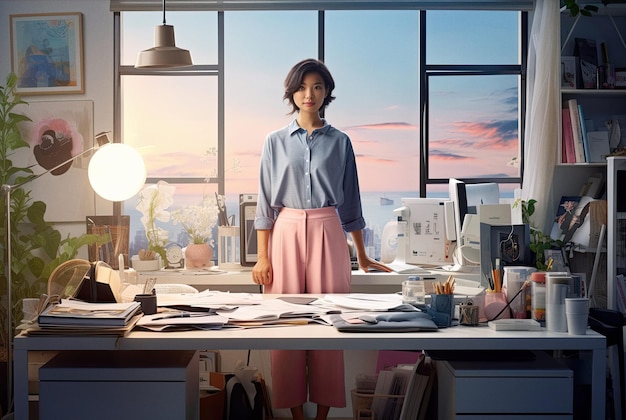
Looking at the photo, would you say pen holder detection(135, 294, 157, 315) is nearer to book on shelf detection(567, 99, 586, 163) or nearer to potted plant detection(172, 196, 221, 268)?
potted plant detection(172, 196, 221, 268)

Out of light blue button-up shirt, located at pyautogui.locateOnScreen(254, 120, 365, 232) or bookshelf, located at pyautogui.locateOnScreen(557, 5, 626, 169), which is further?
bookshelf, located at pyautogui.locateOnScreen(557, 5, 626, 169)

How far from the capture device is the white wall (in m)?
4.71

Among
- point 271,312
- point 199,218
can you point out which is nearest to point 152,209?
point 199,218

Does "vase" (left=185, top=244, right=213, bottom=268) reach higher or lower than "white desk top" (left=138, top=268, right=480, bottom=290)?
higher

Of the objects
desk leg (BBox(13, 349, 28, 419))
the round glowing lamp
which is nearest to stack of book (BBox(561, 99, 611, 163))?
the round glowing lamp

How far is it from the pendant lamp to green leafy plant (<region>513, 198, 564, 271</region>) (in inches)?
79.4

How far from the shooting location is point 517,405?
2.32 m

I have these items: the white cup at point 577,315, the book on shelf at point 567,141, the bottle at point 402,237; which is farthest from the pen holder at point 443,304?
the book on shelf at point 567,141

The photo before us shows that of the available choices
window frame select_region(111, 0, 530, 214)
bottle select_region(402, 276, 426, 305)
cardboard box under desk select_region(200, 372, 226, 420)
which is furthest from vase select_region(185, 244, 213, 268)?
bottle select_region(402, 276, 426, 305)

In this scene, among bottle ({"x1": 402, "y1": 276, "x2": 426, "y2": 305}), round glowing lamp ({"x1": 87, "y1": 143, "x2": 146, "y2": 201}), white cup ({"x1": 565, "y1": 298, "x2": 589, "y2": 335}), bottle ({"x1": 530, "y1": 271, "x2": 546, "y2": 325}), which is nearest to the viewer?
white cup ({"x1": 565, "y1": 298, "x2": 589, "y2": 335})

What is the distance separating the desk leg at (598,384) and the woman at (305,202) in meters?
1.30

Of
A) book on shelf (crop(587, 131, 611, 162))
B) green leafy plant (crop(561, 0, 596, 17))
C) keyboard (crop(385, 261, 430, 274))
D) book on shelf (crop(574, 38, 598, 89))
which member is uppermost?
green leafy plant (crop(561, 0, 596, 17))

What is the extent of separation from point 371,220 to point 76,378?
4.37m

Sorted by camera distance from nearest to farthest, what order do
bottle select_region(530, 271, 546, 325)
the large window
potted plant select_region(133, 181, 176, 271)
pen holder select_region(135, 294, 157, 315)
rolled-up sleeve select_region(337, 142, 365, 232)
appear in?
bottle select_region(530, 271, 546, 325) → pen holder select_region(135, 294, 157, 315) → rolled-up sleeve select_region(337, 142, 365, 232) → potted plant select_region(133, 181, 176, 271) → the large window
